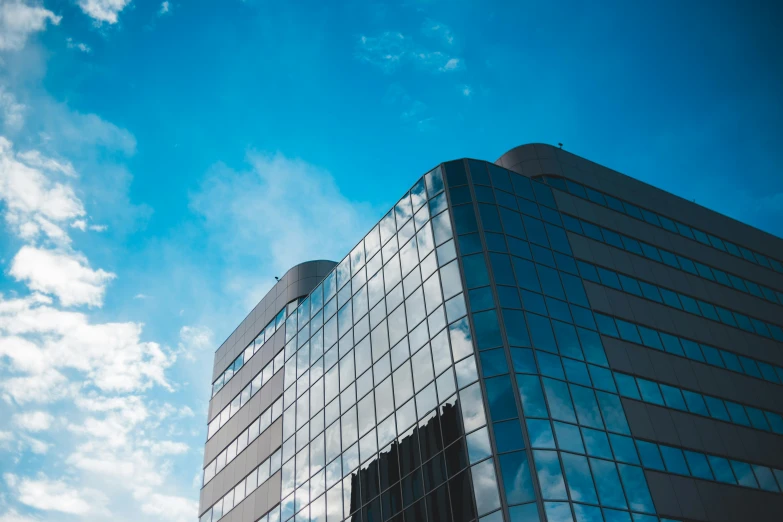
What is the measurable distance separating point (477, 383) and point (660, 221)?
21.1m

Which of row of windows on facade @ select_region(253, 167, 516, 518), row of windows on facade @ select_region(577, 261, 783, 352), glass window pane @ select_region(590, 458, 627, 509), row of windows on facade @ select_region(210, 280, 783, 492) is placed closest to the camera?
glass window pane @ select_region(590, 458, 627, 509)

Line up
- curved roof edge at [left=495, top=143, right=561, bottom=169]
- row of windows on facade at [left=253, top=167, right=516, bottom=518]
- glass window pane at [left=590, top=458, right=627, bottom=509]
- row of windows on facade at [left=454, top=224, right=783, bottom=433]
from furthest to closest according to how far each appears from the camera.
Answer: curved roof edge at [left=495, top=143, right=561, bottom=169]
row of windows on facade at [left=253, top=167, right=516, bottom=518]
row of windows on facade at [left=454, top=224, right=783, bottom=433]
glass window pane at [left=590, top=458, right=627, bottom=509]

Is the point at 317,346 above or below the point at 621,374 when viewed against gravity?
above

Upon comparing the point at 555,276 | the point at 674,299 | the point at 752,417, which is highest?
the point at 674,299

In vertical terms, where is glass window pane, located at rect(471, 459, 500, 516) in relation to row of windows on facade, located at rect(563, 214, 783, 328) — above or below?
below

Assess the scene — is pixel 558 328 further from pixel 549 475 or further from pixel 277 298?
pixel 277 298

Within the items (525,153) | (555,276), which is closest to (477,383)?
(555,276)

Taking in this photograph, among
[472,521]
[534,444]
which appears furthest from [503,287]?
[472,521]

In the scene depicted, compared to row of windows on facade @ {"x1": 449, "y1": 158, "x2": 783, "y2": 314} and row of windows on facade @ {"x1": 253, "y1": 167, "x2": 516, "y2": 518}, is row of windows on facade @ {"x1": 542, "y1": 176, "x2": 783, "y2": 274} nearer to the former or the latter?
row of windows on facade @ {"x1": 449, "y1": 158, "x2": 783, "y2": 314}

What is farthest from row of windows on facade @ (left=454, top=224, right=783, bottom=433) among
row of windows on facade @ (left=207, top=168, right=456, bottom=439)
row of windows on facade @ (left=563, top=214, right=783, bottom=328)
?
row of windows on facade @ (left=563, top=214, right=783, bottom=328)

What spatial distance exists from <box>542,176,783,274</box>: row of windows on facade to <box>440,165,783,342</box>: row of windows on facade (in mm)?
2392

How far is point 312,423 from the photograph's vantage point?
120 feet

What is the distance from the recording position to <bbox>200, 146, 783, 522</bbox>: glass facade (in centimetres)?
2514

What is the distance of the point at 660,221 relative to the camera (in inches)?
1618
